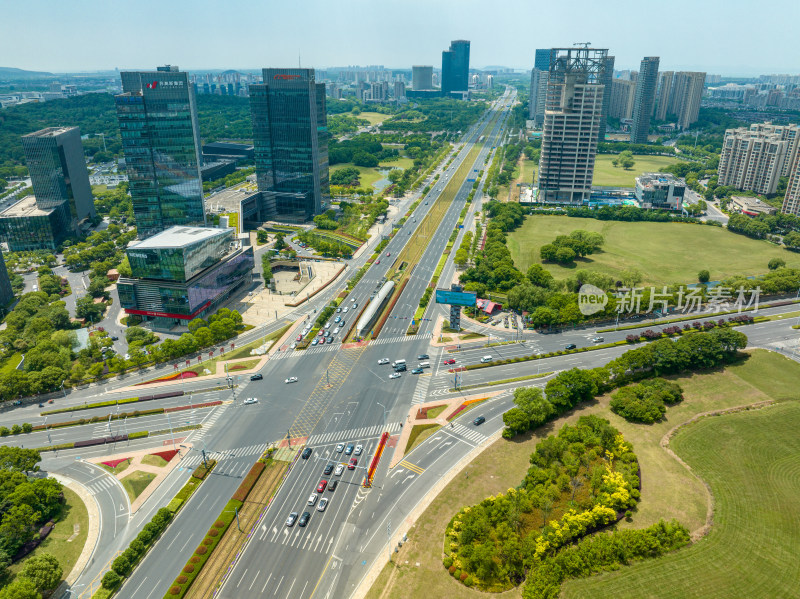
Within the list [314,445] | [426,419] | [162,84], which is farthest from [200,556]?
[162,84]

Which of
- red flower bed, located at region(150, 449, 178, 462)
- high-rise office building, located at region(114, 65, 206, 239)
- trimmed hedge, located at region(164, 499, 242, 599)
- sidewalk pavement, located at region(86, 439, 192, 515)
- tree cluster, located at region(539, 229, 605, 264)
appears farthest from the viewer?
tree cluster, located at region(539, 229, 605, 264)

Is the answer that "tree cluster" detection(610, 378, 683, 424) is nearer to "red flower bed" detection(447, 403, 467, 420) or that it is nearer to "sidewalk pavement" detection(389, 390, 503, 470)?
"sidewalk pavement" detection(389, 390, 503, 470)

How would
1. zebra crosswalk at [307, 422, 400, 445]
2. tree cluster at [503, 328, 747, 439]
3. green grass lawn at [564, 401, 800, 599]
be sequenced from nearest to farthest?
1. green grass lawn at [564, 401, 800, 599]
2. zebra crosswalk at [307, 422, 400, 445]
3. tree cluster at [503, 328, 747, 439]

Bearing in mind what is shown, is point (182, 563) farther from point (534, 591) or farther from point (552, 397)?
point (552, 397)

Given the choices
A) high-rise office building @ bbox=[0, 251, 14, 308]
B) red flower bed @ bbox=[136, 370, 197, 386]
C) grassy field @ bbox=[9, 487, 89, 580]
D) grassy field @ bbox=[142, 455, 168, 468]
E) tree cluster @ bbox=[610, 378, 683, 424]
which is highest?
high-rise office building @ bbox=[0, 251, 14, 308]

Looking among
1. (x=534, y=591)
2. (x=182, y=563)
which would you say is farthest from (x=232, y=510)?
(x=534, y=591)

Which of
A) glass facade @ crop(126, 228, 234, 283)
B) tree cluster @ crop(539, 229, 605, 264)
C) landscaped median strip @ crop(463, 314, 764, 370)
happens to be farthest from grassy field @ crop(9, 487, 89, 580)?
tree cluster @ crop(539, 229, 605, 264)

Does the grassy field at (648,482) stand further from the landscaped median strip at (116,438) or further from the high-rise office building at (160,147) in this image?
the high-rise office building at (160,147)

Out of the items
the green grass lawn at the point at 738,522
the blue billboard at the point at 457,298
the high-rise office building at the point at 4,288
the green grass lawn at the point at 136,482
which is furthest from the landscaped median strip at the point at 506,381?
the high-rise office building at the point at 4,288
